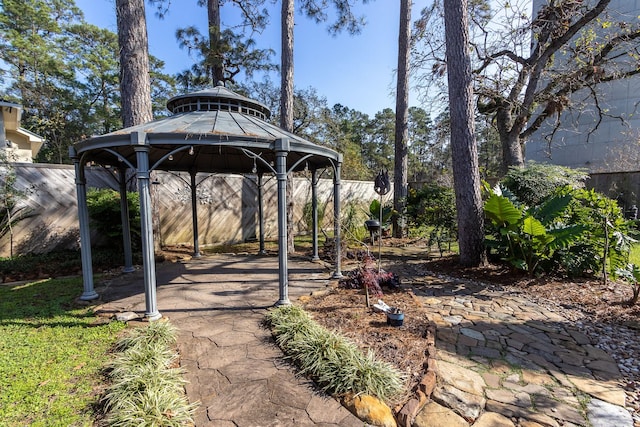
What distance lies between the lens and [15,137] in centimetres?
1302

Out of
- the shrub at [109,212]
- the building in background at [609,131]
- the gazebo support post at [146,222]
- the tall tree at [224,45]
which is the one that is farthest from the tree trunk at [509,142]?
the shrub at [109,212]

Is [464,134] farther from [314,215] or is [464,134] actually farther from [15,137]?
[15,137]

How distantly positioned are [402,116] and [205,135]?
24.0ft

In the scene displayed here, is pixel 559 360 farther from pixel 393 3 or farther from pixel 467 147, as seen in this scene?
pixel 393 3

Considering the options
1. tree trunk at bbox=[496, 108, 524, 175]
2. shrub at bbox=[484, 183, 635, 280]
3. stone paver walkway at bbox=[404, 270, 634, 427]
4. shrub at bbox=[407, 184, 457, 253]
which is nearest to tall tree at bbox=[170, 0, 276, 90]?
shrub at bbox=[407, 184, 457, 253]

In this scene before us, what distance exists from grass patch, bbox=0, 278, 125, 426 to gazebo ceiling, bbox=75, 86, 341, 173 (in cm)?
190

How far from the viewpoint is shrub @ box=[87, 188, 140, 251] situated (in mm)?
5898

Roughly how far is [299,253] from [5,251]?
5.75m

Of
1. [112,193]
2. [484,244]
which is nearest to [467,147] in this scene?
[484,244]

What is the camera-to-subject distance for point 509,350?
2.94 meters

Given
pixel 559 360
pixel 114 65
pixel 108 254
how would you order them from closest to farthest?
pixel 559 360 < pixel 108 254 < pixel 114 65

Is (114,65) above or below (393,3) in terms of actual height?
above

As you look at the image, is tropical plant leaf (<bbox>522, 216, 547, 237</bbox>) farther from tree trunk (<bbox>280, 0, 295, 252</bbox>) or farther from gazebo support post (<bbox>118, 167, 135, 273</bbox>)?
gazebo support post (<bbox>118, 167, 135, 273</bbox>)

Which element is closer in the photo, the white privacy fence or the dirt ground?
the dirt ground
